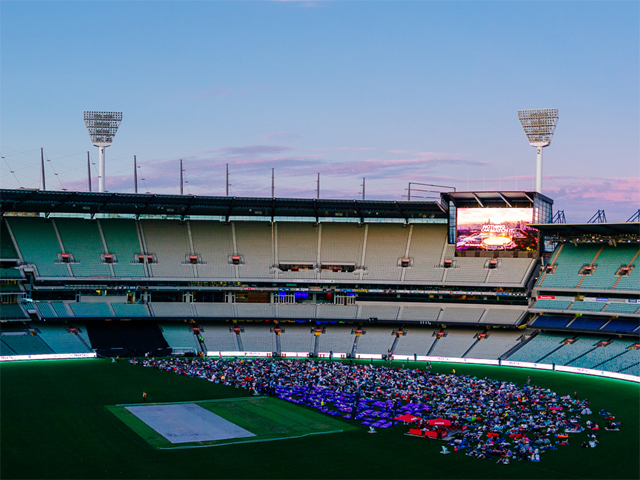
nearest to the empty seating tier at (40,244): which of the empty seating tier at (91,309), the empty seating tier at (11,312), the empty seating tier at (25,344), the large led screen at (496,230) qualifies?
the empty seating tier at (91,309)

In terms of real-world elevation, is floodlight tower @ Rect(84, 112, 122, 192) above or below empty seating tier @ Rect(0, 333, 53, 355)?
above

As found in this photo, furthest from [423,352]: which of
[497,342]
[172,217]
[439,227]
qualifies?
[172,217]

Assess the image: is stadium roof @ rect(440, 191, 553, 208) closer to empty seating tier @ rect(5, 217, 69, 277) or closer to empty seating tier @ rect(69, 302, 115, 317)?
empty seating tier @ rect(69, 302, 115, 317)

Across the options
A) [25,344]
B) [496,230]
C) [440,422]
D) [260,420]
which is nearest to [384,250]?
[496,230]

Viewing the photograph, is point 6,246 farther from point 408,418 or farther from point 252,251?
point 408,418

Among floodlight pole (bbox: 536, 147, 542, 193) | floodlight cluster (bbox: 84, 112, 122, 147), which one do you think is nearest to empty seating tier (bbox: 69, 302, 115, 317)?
floodlight cluster (bbox: 84, 112, 122, 147)

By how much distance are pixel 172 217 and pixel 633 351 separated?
54.4m

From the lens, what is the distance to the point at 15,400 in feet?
149

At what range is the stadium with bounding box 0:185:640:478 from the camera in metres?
65.4

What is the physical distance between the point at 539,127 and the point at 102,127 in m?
53.0

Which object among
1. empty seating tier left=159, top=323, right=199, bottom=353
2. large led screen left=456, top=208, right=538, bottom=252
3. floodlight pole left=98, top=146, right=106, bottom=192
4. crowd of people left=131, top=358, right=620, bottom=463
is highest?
floodlight pole left=98, top=146, right=106, bottom=192

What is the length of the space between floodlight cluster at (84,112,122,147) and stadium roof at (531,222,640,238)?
2014 inches

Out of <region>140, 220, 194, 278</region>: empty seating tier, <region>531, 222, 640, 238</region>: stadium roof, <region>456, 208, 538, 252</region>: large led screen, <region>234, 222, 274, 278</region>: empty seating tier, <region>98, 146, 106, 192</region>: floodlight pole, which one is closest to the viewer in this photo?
<region>531, 222, 640, 238</region>: stadium roof

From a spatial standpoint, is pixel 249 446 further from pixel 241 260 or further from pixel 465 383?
pixel 241 260
